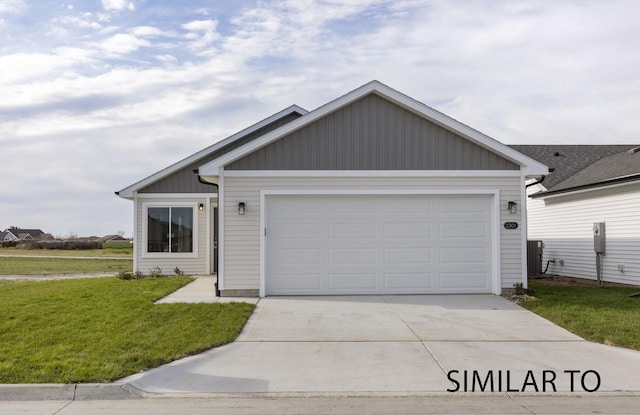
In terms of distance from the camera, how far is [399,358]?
7.07m

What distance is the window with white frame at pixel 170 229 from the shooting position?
17.3 meters

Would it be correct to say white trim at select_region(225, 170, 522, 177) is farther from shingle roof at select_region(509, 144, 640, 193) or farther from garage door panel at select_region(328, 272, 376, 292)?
shingle roof at select_region(509, 144, 640, 193)

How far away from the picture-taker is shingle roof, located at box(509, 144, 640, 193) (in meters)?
16.3

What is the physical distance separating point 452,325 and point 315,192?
172 inches

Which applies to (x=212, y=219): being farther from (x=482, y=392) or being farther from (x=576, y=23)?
(x=482, y=392)

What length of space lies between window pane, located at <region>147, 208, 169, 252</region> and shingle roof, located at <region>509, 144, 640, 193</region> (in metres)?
11.9

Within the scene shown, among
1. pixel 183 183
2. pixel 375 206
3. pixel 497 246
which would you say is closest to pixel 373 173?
pixel 375 206

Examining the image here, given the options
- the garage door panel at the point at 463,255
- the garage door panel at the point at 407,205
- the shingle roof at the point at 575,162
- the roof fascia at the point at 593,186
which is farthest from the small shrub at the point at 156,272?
the roof fascia at the point at 593,186

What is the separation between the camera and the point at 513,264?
39.1 feet

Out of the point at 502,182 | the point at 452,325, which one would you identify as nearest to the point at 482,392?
the point at 452,325

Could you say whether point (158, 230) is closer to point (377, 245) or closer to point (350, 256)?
point (350, 256)

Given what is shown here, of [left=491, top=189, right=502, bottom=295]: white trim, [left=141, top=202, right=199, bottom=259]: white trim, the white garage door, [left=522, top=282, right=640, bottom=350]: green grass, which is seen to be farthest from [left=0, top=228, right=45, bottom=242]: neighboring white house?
[left=522, top=282, right=640, bottom=350]: green grass

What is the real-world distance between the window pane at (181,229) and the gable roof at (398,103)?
19.0 feet

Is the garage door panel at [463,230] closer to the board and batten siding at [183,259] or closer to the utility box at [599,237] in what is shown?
the utility box at [599,237]
